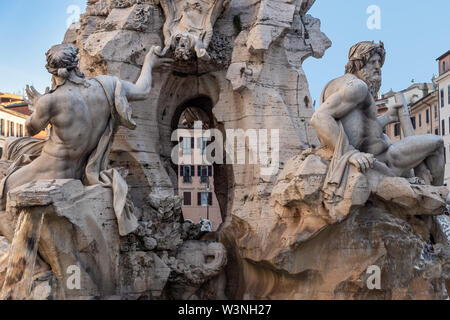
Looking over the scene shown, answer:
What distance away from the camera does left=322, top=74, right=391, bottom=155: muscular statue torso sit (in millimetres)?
9266

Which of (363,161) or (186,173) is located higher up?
(186,173)

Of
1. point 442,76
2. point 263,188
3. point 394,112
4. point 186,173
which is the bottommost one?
point 263,188

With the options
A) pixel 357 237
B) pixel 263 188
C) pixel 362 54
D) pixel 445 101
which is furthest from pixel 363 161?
pixel 445 101

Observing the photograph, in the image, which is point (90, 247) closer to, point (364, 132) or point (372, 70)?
point (364, 132)

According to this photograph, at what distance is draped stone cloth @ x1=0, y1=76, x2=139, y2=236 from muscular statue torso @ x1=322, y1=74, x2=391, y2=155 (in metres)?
2.67

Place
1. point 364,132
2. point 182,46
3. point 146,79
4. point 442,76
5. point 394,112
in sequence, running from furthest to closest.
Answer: point 442,76, point 182,46, point 146,79, point 394,112, point 364,132

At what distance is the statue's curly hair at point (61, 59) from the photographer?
9.16m

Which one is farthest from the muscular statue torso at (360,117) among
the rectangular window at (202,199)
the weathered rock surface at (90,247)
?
the rectangular window at (202,199)

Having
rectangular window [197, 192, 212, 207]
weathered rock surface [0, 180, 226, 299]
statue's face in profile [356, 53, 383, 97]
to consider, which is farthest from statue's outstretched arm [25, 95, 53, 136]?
rectangular window [197, 192, 212, 207]

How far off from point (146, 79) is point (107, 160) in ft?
4.16

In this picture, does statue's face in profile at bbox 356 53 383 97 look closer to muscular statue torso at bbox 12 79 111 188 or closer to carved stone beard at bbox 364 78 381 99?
carved stone beard at bbox 364 78 381 99

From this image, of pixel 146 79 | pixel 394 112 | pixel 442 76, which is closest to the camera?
pixel 394 112

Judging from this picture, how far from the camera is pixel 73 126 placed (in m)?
9.34

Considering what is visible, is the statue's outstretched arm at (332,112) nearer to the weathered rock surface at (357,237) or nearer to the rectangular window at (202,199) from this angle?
the weathered rock surface at (357,237)
